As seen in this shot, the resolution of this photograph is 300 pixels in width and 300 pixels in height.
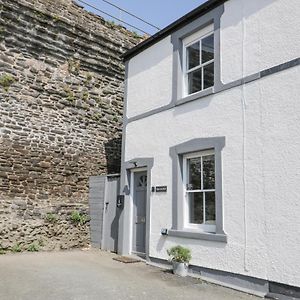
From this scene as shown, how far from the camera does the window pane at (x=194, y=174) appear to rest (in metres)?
8.23

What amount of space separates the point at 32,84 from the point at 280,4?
786 centimetres

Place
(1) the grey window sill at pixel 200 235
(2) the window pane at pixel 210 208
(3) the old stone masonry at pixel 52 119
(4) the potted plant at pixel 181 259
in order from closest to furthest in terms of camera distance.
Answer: (1) the grey window sill at pixel 200 235, (2) the window pane at pixel 210 208, (4) the potted plant at pixel 181 259, (3) the old stone masonry at pixel 52 119

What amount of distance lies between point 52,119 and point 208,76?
5704 mm

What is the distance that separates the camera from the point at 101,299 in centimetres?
581

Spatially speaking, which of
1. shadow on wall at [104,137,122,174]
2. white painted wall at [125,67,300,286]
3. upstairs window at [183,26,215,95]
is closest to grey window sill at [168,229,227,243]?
white painted wall at [125,67,300,286]

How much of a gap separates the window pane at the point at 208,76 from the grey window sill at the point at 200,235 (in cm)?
346

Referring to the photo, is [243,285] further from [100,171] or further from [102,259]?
[100,171]

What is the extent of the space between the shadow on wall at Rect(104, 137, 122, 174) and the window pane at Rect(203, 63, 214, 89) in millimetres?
5626

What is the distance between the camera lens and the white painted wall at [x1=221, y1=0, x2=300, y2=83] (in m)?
6.67

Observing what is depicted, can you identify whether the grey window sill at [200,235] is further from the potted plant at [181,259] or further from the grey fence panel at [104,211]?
the grey fence panel at [104,211]

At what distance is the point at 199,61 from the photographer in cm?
886

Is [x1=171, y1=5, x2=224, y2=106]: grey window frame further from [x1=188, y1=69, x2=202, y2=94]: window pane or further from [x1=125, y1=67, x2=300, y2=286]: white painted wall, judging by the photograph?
[x1=125, y1=67, x2=300, y2=286]: white painted wall

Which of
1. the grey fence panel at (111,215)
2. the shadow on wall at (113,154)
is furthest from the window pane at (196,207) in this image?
the shadow on wall at (113,154)

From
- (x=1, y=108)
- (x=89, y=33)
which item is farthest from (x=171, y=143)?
(x=89, y=33)
